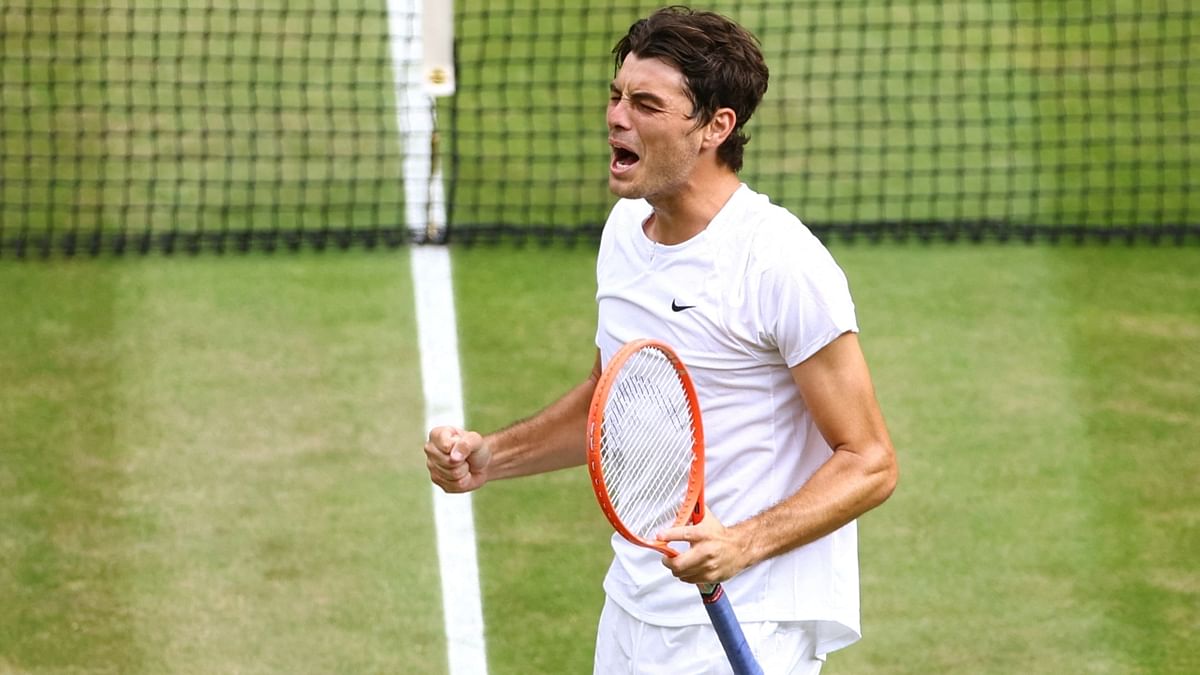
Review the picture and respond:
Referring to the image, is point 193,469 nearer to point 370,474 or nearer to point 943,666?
point 370,474

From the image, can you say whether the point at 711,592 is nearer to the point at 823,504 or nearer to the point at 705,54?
the point at 823,504

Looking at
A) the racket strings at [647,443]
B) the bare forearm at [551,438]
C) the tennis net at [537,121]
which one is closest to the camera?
the racket strings at [647,443]

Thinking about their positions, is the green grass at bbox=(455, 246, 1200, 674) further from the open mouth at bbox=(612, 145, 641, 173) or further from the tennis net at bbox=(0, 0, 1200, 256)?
the open mouth at bbox=(612, 145, 641, 173)

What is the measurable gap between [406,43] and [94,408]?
4.18 m

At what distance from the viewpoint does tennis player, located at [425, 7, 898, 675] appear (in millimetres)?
4066

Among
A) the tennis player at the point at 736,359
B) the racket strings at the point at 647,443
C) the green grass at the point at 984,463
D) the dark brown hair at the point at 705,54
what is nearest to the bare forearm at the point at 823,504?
the tennis player at the point at 736,359

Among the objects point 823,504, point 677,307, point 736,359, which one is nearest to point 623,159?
point 677,307

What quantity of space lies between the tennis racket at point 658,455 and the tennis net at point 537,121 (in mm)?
5574

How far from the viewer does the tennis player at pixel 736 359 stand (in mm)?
4066

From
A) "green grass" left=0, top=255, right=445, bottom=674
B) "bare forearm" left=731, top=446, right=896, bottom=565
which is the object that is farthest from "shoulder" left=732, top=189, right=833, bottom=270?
"green grass" left=0, top=255, right=445, bottom=674

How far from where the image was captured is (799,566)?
4297 mm

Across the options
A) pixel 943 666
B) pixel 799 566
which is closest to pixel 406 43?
pixel 943 666

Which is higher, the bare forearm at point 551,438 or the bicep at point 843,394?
the bicep at point 843,394

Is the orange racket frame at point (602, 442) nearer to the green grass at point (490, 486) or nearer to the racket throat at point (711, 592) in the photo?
the racket throat at point (711, 592)
